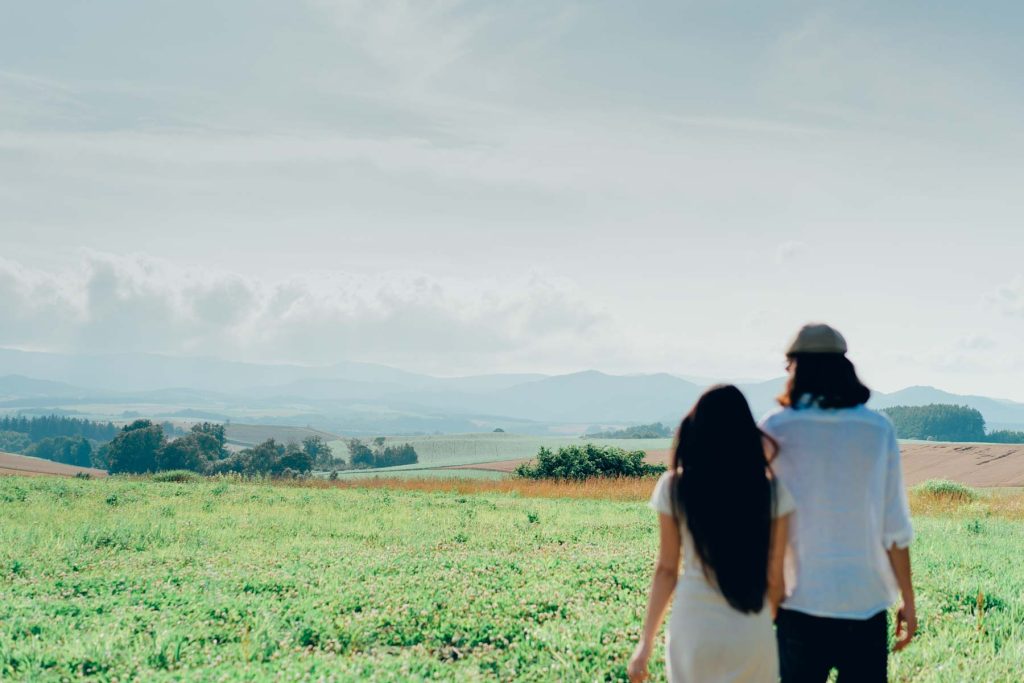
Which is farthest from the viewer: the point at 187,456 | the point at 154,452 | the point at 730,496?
the point at 154,452

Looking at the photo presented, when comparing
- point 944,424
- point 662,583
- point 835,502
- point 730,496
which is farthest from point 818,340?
point 944,424

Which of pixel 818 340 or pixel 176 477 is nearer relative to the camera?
pixel 818 340

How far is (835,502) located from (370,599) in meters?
8.08

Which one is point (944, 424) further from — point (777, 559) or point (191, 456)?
point (777, 559)

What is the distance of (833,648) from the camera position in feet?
13.2

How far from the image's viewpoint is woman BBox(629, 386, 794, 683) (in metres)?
3.87

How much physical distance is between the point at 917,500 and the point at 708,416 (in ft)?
103

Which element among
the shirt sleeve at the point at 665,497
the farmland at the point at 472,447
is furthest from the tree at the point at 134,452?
the shirt sleeve at the point at 665,497

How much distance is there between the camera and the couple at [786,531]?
389 centimetres

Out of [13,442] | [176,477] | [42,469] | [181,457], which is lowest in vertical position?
[13,442]

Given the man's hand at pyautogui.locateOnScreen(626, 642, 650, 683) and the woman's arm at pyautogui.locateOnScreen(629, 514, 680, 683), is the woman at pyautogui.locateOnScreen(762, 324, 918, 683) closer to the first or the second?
the woman's arm at pyautogui.locateOnScreen(629, 514, 680, 683)

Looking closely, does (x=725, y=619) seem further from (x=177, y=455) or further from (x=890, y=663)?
(x=177, y=455)

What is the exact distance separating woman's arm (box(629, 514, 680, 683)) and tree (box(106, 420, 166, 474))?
102 metres

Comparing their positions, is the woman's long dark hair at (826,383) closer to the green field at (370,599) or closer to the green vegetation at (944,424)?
the green field at (370,599)
